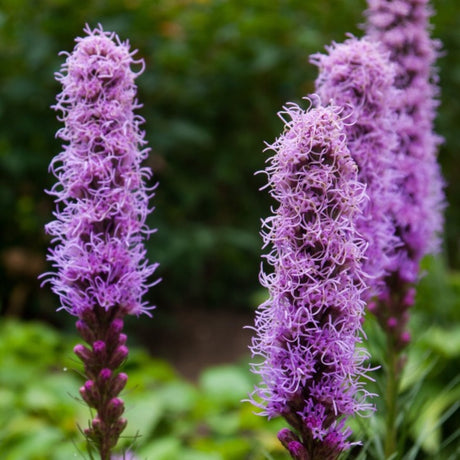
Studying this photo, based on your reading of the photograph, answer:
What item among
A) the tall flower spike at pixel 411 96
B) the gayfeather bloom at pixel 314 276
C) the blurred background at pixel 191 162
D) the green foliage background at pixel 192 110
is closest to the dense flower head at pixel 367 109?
the tall flower spike at pixel 411 96

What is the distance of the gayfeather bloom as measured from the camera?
152 cm

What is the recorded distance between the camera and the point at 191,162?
666cm

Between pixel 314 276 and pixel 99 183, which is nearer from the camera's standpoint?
pixel 314 276

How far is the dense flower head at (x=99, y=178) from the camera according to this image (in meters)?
1.76

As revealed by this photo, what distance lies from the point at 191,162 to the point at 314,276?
5.19 m

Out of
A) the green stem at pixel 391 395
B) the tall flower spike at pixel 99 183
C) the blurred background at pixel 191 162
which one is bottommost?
the green stem at pixel 391 395

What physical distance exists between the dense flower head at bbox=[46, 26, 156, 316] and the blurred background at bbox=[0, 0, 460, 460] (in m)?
2.63

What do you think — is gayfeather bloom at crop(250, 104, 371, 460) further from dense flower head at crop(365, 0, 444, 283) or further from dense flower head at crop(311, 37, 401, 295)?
dense flower head at crop(365, 0, 444, 283)

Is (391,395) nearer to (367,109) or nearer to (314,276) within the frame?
(367,109)

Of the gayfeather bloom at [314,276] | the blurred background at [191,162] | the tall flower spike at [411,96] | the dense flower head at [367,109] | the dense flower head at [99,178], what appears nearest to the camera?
the gayfeather bloom at [314,276]

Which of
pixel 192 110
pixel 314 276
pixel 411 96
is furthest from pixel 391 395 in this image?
pixel 192 110

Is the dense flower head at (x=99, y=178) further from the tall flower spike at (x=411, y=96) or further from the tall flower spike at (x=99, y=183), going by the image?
the tall flower spike at (x=411, y=96)

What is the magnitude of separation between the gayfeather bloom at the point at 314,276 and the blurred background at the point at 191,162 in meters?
2.78

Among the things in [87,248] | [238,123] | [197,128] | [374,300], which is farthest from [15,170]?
[87,248]
